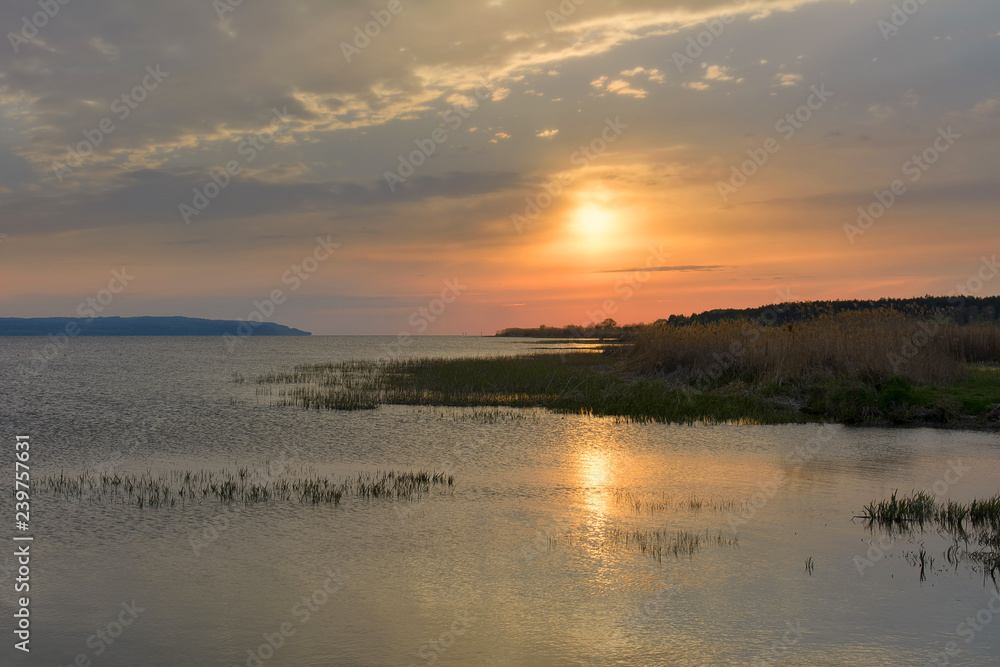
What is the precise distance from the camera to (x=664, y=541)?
11.2 meters

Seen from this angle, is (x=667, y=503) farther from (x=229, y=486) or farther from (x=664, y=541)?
(x=229, y=486)

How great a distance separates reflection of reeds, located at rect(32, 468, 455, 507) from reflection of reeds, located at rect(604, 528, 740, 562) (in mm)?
4788

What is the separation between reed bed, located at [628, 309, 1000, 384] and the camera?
29.2 m

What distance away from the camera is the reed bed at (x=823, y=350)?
95.8ft

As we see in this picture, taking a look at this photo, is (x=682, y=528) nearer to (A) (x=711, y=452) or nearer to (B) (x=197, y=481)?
(A) (x=711, y=452)

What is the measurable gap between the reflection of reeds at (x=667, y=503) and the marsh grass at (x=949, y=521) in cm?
243

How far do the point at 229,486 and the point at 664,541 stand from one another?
29.9 ft

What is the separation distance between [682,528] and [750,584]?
263cm

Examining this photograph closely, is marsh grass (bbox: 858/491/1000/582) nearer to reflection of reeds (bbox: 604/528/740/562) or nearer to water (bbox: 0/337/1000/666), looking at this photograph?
water (bbox: 0/337/1000/666)

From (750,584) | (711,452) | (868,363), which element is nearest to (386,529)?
(750,584)

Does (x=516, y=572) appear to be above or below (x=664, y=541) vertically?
below

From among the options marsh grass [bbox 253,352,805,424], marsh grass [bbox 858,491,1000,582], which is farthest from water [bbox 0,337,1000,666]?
marsh grass [bbox 253,352,805,424]

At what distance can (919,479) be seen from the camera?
15.7m

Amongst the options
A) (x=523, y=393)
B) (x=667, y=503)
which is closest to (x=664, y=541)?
(x=667, y=503)
